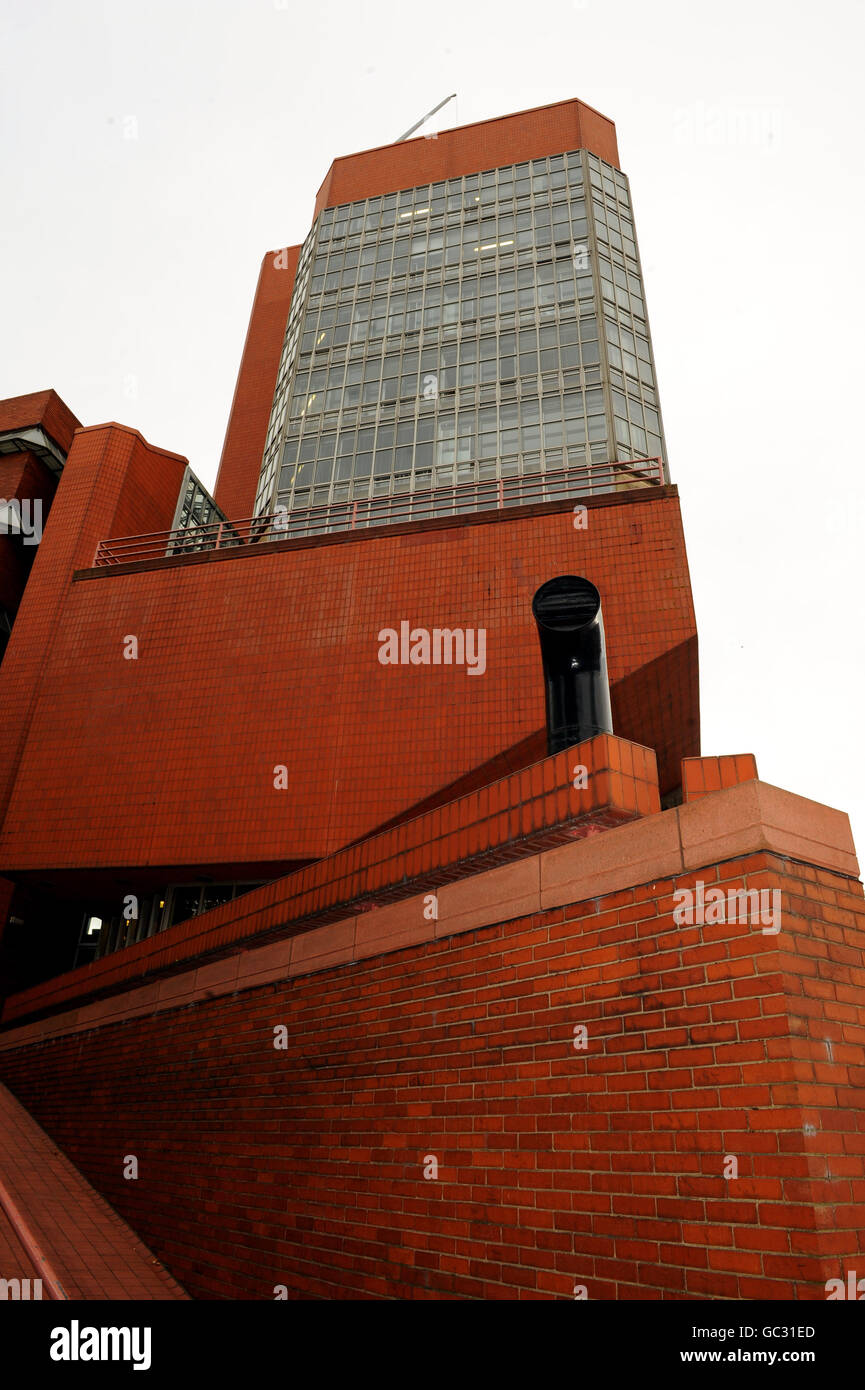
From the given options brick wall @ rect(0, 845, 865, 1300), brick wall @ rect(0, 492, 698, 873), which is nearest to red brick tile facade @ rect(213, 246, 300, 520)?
brick wall @ rect(0, 492, 698, 873)

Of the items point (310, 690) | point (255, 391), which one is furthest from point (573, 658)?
point (255, 391)

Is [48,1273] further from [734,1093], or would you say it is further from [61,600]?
[61,600]

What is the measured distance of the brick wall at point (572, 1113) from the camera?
2.78 metres

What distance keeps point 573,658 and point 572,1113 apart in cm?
307

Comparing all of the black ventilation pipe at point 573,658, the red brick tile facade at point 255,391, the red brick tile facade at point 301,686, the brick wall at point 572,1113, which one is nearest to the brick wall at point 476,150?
the red brick tile facade at point 255,391

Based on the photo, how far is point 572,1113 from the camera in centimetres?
350

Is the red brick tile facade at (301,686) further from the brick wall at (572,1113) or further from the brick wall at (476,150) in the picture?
the brick wall at (476,150)

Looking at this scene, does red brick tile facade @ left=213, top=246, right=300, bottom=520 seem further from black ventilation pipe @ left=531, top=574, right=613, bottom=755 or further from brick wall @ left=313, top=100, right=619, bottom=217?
black ventilation pipe @ left=531, top=574, right=613, bottom=755

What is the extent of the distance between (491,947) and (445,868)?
677 mm

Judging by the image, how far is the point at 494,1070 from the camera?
13.1 feet

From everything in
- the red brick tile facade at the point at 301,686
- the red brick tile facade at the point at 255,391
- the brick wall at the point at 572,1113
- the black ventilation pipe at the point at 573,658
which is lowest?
the brick wall at the point at 572,1113

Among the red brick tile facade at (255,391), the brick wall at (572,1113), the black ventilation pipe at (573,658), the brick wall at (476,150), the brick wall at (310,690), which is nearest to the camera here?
the brick wall at (572,1113)

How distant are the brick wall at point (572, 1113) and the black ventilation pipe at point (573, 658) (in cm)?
180

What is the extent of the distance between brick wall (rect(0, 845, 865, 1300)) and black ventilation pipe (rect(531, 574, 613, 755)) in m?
1.80
